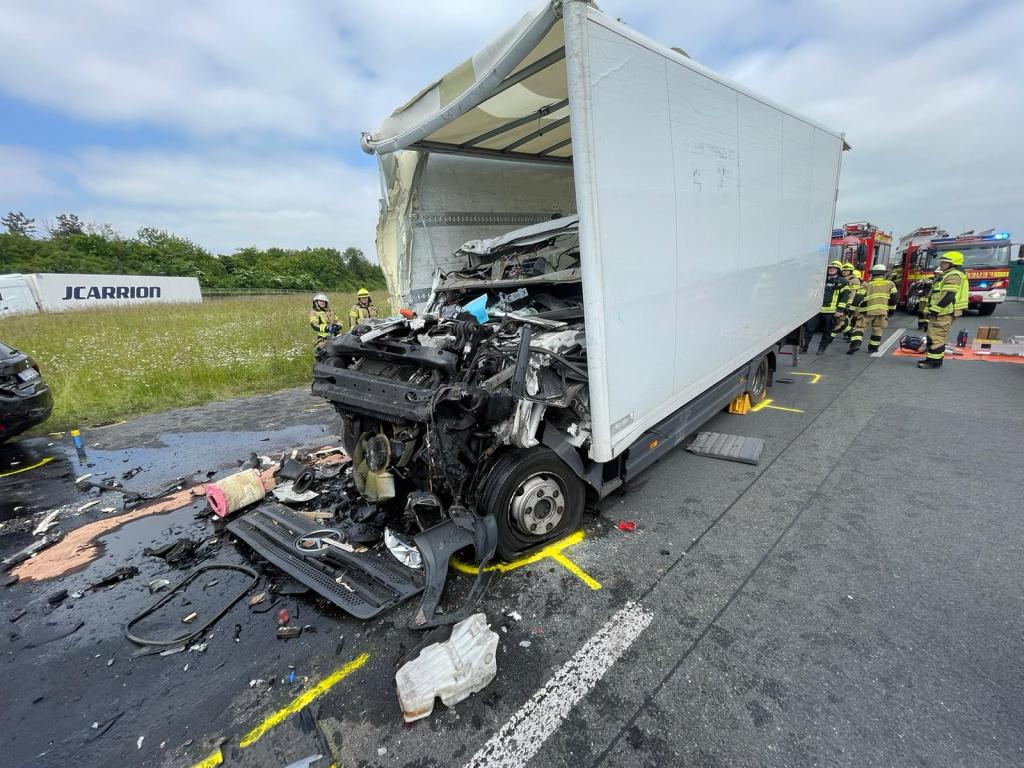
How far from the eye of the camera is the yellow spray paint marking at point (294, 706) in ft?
5.50

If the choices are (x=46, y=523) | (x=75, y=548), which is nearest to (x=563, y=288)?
(x=75, y=548)

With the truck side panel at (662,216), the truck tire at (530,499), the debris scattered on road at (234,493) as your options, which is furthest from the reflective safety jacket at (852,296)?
the debris scattered on road at (234,493)

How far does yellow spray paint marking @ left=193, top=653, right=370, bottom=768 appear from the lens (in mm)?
1678

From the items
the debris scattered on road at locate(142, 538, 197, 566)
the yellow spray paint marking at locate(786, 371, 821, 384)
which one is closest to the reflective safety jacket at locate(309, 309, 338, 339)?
the debris scattered on road at locate(142, 538, 197, 566)

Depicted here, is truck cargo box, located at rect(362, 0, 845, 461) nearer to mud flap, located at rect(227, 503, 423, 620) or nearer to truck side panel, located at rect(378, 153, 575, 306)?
truck side panel, located at rect(378, 153, 575, 306)

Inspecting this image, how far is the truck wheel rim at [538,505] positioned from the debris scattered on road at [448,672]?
0.77 m

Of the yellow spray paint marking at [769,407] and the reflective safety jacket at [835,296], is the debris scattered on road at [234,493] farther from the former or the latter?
the reflective safety jacket at [835,296]

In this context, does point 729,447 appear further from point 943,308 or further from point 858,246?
point 858,246

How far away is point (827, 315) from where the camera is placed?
29.3ft

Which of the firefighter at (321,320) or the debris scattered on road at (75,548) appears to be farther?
the firefighter at (321,320)

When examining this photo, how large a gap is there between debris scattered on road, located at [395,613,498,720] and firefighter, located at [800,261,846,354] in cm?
894

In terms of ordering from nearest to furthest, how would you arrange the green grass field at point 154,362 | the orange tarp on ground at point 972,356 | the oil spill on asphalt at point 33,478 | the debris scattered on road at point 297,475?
the debris scattered on road at point 297,475 → the oil spill on asphalt at point 33,478 → the green grass field at point 154,362 → the orange tarp on ground at point 972,356

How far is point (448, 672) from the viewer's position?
1.82m

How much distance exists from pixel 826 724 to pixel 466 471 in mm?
1960
